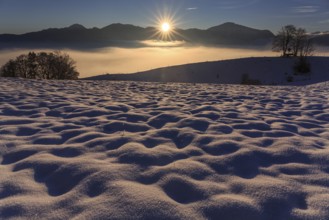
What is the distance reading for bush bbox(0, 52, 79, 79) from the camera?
3633 centimetres

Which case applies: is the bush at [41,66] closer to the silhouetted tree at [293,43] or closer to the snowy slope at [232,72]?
the snowy slope at [232,72]

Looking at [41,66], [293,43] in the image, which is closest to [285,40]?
[293,43]

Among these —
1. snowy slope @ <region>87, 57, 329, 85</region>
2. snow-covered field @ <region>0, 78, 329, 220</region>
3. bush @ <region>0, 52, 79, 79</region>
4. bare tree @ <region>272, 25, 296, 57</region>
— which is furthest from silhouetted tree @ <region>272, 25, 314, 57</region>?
snow-covered field @ <region>0, 78, 329, 220</region>

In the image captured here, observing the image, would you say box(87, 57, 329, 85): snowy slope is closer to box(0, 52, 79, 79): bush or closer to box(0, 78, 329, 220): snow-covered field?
box(0, 52, 79, 79): bush

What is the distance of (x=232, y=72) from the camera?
125 feet

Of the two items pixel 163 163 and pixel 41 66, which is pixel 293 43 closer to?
pixel 41 66

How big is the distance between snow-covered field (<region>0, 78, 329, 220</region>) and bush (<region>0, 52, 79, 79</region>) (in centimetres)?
3397

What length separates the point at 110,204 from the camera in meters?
2.51

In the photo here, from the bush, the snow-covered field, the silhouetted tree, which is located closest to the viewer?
the snow-covered field

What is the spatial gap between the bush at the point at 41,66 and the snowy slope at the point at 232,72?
4756 millimetres

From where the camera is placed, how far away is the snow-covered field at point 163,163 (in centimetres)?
250

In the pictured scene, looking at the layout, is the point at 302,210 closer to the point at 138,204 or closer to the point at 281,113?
the point at 138,204

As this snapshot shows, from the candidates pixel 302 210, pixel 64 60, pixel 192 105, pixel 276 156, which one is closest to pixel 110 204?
pixel 302 210

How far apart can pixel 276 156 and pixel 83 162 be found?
8.79ft
